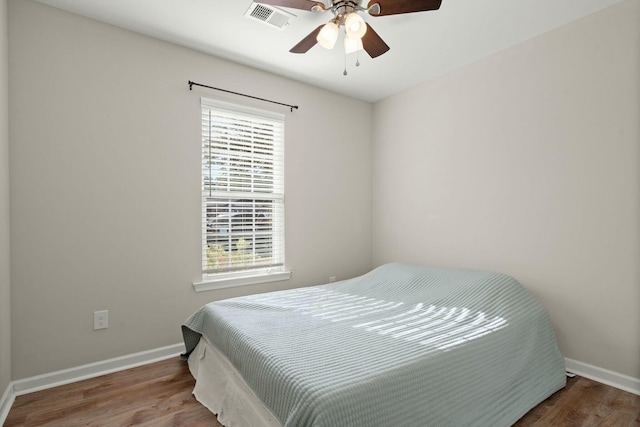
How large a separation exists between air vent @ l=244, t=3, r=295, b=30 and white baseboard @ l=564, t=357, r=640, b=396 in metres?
3.20

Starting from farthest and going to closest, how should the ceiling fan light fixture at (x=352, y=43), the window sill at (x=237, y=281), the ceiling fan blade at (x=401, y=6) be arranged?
the window sill at (x=237, y=281), the ceiling fan light fixture at (x=352, y=43), the ceiling fan blade at (x=401, y=6)

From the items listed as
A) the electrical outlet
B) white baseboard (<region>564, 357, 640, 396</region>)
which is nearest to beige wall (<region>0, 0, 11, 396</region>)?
the electrical outlet

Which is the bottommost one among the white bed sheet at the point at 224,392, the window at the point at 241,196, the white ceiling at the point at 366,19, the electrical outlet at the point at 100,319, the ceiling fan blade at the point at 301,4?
the white bed sheet at the point at 224,392

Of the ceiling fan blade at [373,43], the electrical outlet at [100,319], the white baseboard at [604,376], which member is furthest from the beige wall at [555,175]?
the electrical outlet at [100,319]

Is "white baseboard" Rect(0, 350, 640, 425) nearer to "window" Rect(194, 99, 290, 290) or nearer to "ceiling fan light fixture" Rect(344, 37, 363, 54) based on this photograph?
"window" Rect(194, 99, 290, 290)

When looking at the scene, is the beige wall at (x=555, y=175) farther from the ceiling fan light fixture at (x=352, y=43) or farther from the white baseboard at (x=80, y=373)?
the white baseboard at (x=80, y=373)

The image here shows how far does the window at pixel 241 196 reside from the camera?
278 cm

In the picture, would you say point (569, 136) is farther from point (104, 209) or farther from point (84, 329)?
point (84, 329)

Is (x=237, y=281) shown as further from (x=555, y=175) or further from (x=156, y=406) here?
(x=555, y=175)

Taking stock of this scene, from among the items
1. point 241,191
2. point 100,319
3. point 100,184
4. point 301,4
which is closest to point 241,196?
point 241,191

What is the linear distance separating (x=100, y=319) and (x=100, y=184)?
98 centimetres

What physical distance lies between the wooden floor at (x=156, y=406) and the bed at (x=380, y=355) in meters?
0.08

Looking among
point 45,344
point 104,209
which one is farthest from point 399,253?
point 45,344

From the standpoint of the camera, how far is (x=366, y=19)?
7.27 ft
